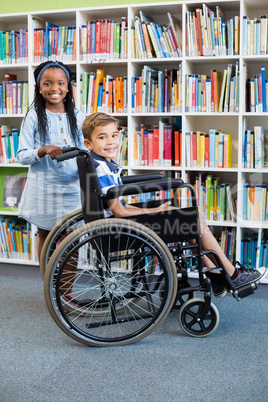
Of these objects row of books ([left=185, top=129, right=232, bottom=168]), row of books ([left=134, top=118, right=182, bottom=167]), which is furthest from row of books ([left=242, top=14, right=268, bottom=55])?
row of books ([left=134, top=118, right=182, bottom=167])

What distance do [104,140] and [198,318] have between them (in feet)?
3.05

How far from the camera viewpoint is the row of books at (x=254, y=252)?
10.5ft

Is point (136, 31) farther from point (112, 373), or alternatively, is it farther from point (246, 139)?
point (112, 373)

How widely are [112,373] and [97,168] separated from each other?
884 mm

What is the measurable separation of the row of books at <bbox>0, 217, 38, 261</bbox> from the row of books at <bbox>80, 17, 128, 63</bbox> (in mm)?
1225

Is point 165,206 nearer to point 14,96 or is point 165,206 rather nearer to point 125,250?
point 125,250

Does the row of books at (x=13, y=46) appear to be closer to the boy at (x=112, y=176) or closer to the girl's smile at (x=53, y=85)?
the girl's smile at (x=53, y=85)

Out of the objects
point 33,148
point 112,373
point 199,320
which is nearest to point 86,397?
point 112,373

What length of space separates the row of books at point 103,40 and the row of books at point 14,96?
0.49m

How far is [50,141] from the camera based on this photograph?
276cm

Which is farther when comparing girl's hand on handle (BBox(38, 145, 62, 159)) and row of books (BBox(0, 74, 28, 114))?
row of books (BBox(0, 74, 28, 114))

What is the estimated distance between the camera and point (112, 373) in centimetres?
212

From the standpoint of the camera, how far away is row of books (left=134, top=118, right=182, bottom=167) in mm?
3297

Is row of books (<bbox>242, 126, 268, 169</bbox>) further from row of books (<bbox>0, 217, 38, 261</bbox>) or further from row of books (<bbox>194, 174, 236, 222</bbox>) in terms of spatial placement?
Result: row of books (<bbox>0, 217, 38, 261</bbox>)
